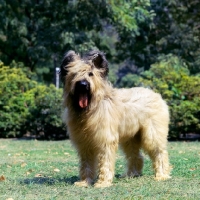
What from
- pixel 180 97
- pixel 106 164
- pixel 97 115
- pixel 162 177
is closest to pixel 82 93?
pixel 97 115

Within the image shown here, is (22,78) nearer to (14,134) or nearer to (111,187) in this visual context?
(14,134)

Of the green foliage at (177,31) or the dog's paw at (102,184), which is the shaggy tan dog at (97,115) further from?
the green foliage at (177,31)

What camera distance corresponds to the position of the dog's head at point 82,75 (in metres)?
Result: 7.70

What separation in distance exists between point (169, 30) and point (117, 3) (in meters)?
6.93

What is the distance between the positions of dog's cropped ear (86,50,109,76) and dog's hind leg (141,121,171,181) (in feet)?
4.85

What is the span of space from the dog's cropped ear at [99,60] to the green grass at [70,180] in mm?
1822

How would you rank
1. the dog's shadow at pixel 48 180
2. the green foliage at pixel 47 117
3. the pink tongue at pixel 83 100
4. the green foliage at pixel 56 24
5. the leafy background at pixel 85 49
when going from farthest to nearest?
the green foliage at pixel 56 24, the leafy background at pixel 85 49, the green foliage at pixel 47 117, the dog's shadow at pixel 48 180, the pink tongue at pixel 83 100

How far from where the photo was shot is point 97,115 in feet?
26.2

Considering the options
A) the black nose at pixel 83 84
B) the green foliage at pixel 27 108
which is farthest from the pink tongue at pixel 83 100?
the green foliage at pixel 27 108

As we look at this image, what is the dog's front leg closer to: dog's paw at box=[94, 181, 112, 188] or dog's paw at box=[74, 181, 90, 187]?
dog's paw at box=[94, 181, 112, 188]

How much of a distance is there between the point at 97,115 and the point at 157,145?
60.3 inches

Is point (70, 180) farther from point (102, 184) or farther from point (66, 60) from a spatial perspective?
point (66, 60)

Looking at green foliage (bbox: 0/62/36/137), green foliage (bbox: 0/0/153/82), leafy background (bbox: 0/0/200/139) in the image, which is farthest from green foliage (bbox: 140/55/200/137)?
green foliage (bbox: 0/0/153/82)

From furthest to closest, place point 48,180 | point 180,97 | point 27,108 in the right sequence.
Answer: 1. point 27,108
2. point 180,97
3. point 48,180
